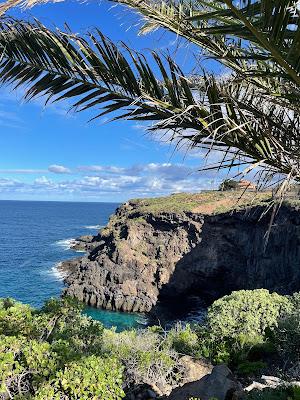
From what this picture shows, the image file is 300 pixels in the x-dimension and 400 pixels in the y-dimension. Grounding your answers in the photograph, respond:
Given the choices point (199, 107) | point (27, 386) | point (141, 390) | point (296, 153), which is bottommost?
point (141, 390)

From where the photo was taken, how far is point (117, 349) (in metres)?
11.7

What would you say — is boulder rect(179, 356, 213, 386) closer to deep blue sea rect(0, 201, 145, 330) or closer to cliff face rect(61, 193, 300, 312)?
deep blue sea rect(0, 201, 145, 330)

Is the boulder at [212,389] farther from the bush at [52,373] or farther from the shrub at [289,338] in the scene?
the shrub at [289,338]

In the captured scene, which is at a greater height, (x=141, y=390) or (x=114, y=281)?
(x=141, y=390)

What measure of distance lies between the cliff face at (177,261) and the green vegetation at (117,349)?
18.0 meters

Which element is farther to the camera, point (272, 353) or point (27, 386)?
point (272, 353)

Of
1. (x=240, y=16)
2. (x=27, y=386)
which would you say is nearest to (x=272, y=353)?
(x=27, y=386)

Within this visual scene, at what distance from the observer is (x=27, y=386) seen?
6.68 meters

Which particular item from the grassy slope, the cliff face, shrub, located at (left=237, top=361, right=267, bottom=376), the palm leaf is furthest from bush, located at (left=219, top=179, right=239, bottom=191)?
the grassy slope

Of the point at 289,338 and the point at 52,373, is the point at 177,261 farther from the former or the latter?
the point at 52,373

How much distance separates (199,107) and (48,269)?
55886 millimetres

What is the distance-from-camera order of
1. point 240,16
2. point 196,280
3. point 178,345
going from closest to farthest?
point 240,16 < point 178,345 < point 196,280

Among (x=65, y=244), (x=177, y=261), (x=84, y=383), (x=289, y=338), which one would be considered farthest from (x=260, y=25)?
(x=65, y=244)

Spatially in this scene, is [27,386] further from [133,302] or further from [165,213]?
[165,213]
